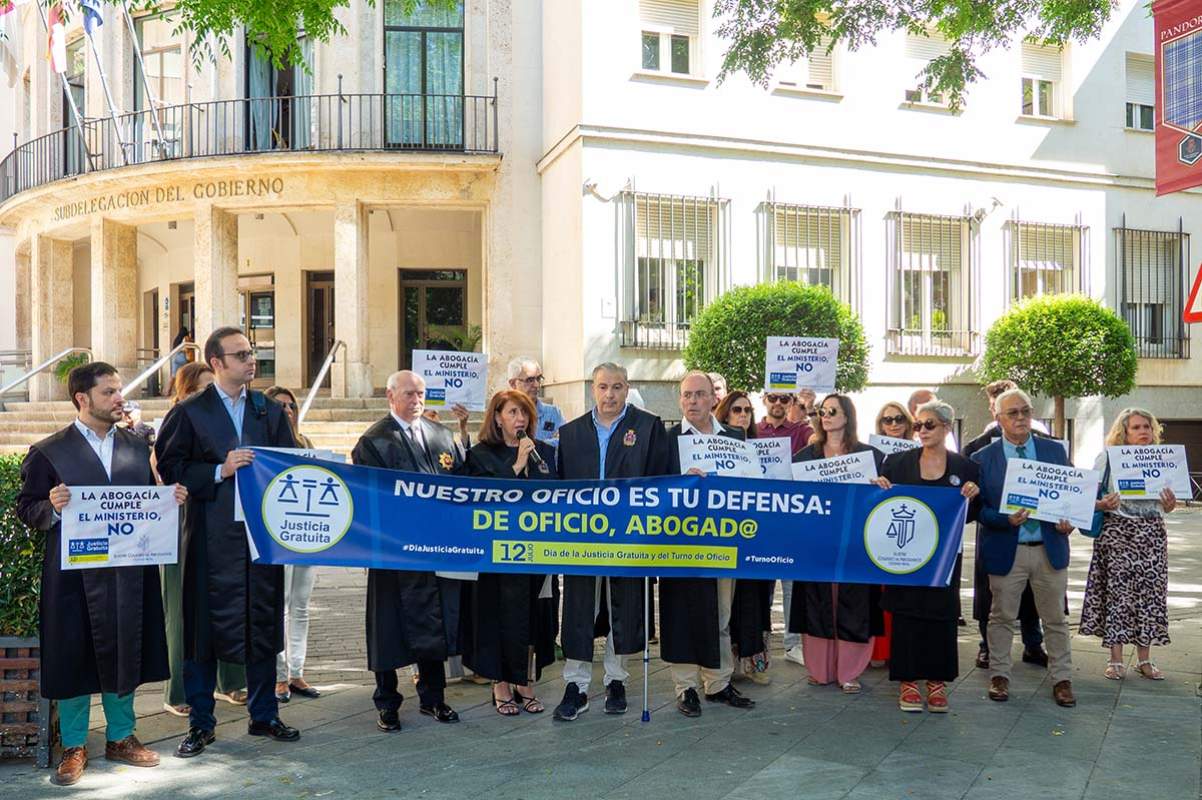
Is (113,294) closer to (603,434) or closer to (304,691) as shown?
(304,691)

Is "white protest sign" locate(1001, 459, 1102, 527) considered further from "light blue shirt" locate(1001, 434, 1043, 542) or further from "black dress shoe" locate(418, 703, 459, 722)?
"black dress shoe" locate(418, 703, 459, 722)

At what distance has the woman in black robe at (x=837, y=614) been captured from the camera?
7.45 metres

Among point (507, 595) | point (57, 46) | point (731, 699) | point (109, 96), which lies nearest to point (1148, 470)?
point (731, 699)

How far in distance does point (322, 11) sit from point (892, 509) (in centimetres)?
658

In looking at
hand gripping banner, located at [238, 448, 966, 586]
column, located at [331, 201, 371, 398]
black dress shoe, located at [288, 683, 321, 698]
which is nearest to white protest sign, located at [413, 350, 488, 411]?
hand gripping banner, located at [238, 448, 966, 586]

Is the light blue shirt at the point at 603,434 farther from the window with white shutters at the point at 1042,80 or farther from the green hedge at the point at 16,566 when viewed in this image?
the window with white shutters at the point at 1042,80

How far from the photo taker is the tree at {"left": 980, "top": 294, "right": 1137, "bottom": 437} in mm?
18406

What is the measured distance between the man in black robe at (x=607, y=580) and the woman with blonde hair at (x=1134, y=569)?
129 inches

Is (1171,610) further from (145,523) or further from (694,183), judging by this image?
(694,183)

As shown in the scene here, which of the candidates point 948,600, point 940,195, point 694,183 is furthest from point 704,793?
point 940,195

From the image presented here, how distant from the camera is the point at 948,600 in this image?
23.2 feet

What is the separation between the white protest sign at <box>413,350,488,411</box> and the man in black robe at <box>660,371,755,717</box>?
2574mm

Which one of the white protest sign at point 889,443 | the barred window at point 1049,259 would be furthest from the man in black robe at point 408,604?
the barred window at point 1049,259

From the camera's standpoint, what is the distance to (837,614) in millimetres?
7527
